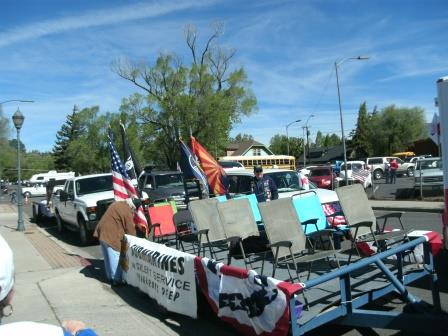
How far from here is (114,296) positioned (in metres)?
7.64

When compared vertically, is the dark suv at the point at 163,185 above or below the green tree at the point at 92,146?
below

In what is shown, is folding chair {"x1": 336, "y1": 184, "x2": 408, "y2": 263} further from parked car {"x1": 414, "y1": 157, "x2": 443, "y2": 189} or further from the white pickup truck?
parked car {"x1": 414, "y1": 157, "x2": 443, "y2": 189}

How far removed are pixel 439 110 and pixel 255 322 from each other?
4062 millimetres

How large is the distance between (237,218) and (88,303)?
2460 millimetres

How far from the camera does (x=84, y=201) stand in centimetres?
1334

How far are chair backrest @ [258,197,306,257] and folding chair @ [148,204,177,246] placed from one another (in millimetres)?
3841

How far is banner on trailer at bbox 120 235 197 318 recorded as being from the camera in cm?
603

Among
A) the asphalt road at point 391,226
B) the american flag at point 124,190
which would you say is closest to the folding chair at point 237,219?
the asphalt road at point 391,226

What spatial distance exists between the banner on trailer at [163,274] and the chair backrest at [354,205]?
2.39 m

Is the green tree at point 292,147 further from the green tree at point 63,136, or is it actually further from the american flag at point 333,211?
the american flag at point 333,211

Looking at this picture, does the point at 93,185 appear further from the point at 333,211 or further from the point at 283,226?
the point at 283,226

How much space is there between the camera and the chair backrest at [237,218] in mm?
7254

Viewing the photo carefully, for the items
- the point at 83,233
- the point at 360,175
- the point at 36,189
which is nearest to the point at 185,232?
the point at 83,233

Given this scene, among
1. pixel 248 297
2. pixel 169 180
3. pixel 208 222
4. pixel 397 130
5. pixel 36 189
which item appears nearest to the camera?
pixel 248 297
